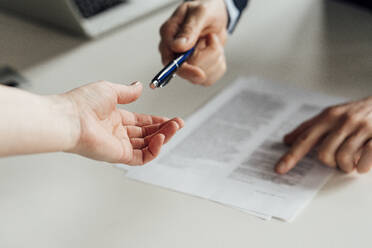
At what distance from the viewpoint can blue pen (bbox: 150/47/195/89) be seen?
2.85 ft

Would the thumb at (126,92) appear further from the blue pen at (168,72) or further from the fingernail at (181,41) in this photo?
the fingernail at (181,41)

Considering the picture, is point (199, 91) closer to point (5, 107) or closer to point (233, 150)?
point (233, 150)

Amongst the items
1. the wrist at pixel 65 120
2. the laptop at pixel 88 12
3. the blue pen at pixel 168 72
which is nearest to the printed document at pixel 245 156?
the blue pen at pixel 168 72

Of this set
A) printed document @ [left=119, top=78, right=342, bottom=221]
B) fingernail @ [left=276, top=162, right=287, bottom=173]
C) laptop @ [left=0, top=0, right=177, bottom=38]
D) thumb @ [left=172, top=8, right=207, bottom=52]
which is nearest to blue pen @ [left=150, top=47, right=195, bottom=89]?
thumb @ [left=172, top=8, right=207, bottom=52]

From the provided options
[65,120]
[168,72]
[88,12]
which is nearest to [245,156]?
[168,72]

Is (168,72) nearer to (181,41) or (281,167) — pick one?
(181,41)

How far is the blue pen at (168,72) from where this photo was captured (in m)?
0.87

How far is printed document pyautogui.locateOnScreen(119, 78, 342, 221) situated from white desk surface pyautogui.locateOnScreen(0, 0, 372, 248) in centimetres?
2

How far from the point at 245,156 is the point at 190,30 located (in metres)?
0.29

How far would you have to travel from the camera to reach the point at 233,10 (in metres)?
1.26

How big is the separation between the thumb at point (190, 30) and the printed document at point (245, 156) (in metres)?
0.14

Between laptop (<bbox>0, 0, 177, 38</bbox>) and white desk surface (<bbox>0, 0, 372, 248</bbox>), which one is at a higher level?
laptop (<bbox>0, 0, 177, 38</bbox>)

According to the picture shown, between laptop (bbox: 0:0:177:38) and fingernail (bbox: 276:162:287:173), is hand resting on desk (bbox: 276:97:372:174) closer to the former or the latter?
fingernail (bbox: 276:162:287:173)

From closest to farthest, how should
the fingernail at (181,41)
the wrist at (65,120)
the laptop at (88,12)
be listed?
the wrist at (65,120)
the fingernail at (181,41)
the laptop at (88,12)
